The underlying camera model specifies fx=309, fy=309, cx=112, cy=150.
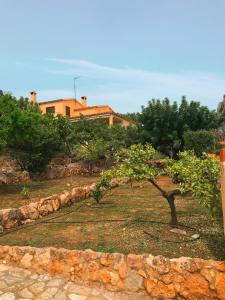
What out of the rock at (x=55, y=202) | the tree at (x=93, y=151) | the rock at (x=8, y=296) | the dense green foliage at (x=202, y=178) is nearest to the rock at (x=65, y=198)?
the rock at (x=55, y=202)

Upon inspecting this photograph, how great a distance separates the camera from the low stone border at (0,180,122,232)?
455 inches

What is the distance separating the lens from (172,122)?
92.0 ft

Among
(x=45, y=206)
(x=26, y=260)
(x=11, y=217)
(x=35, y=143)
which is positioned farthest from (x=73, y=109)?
(x=26, y=260)

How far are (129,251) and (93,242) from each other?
1.34 metres

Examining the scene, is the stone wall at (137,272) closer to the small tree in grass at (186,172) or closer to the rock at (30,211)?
the small tree in grass at (186,172)

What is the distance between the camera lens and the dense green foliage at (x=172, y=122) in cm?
2762

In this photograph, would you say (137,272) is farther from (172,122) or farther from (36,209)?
(172,122)

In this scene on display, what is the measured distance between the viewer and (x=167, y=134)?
27406 mm

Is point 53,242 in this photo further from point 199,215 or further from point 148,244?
point 199,215

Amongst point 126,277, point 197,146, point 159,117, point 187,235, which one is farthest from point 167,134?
point 126,277

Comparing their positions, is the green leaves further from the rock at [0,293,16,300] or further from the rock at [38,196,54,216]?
the rock at [38,196,54,216]

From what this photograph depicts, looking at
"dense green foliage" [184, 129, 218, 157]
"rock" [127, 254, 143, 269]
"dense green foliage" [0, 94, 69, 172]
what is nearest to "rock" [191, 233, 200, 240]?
"rock" [127, 254, 143, 269]

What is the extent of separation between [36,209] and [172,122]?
1791 cm

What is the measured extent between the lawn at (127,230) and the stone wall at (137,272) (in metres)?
0.85
